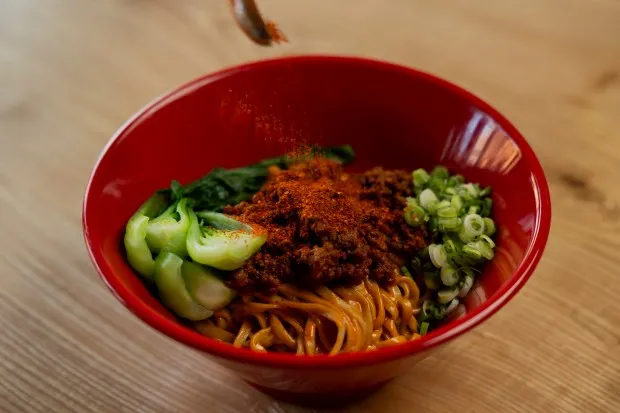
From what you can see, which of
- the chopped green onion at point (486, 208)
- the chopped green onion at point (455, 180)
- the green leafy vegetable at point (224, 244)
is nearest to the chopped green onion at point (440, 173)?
the chopped green onion at point (455, 180)

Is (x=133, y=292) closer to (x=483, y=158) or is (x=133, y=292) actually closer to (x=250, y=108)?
(x=250, y=108)

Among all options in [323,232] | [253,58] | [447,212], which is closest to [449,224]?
[447,212]

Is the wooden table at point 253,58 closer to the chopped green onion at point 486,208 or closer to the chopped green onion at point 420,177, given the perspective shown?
the chopped green onion at point 486,208

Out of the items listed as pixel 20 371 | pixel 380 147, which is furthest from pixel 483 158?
pixel 20 371

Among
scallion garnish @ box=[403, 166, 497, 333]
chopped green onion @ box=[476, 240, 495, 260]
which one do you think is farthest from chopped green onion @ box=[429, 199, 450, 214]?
chopped green onion @ box=[476, 240, 495, 260]

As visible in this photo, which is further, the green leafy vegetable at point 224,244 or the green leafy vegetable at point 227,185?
the green leafy vegetable at point 227,185

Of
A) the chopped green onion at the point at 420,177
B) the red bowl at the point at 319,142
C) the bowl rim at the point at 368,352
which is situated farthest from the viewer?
the chopped green onion at the point at 420,177

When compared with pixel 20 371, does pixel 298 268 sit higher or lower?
higher
